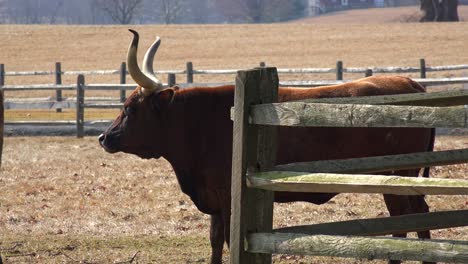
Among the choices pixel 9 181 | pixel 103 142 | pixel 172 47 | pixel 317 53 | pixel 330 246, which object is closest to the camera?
pixel 330 246

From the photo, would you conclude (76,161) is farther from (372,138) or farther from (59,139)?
(372,138)

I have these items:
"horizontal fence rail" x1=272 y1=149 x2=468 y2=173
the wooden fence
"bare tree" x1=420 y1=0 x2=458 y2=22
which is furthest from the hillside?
the wooden fence

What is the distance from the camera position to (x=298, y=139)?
821cm

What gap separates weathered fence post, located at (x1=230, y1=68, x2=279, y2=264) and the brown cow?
3.07 meters

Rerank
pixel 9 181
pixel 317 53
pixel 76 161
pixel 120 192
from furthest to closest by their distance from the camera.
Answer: pixel 317 53 < pixel 76 161 < pixel 9 181 < pixel 120 192

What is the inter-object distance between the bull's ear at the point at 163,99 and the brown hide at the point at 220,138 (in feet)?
0.04

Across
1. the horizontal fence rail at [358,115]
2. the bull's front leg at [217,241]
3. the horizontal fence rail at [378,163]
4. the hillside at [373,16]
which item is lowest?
the hillside at [373,16]

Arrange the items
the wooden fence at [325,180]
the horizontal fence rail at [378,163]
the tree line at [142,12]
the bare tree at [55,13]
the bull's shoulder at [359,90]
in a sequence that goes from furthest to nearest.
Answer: the bare tree at [55,13], the tree line at [142,12], the bull's shoulder at [359,90], the horizontal fence rail at [378,163], the wooden fence at [325,180]

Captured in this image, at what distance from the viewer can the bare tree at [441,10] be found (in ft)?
191

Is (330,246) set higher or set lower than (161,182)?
higher

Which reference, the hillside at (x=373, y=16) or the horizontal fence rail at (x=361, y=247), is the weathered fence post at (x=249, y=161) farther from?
the hillside at (x=373, y=16)

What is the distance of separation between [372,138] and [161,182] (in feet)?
17.9

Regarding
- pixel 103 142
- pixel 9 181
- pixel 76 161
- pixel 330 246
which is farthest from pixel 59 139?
pixel 330 246

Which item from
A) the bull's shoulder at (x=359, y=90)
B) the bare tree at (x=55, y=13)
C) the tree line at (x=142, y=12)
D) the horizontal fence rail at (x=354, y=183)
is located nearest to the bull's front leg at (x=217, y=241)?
the bull's shoulder at (x=359, y=90)
